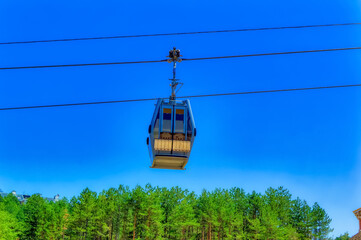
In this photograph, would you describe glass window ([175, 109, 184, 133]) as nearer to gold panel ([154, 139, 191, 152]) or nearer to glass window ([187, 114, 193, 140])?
glass window ([187, 114, 193, 140])

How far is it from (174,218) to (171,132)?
56156 millimetres

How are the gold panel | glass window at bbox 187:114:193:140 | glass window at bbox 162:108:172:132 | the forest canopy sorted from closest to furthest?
1. the gold panel
2. glass window at bbox 162:108:172:132
3. glass window at bbox 187:114:193:140
4. the forest canopy

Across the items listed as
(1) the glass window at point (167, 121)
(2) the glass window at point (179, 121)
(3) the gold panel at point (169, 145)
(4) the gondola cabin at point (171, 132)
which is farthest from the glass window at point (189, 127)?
(1) the glass window at point (167, 121)

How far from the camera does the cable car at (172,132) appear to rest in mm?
23688

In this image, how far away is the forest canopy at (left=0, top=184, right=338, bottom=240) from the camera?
3024 inches

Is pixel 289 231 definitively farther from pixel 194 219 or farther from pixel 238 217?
pixel 194 219

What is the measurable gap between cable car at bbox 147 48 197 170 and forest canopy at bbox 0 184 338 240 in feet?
174

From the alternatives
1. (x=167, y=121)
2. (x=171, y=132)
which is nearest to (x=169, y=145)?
(x=171, y=132)

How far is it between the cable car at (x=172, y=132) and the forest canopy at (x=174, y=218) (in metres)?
52.9

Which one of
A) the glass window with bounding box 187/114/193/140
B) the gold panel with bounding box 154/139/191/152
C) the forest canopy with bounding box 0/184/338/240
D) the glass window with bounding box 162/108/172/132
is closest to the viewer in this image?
the gold panel with bounding box 154/139/191/152

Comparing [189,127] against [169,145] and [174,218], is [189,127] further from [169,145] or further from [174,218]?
[174,218]

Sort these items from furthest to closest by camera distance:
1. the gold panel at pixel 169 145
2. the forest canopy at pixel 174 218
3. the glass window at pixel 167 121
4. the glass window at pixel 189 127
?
the forest canopy at pixel 174 218
the glass window at pixel 189 127
the glass window at pixel 167 121
the gold panel at pixel 169 145

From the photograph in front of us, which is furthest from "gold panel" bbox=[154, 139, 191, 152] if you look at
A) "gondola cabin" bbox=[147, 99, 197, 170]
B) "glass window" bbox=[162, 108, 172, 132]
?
"glass window" bbox=[162, 108, 172, 132]

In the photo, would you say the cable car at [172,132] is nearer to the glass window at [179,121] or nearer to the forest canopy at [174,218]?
the glass window at [179,121]
